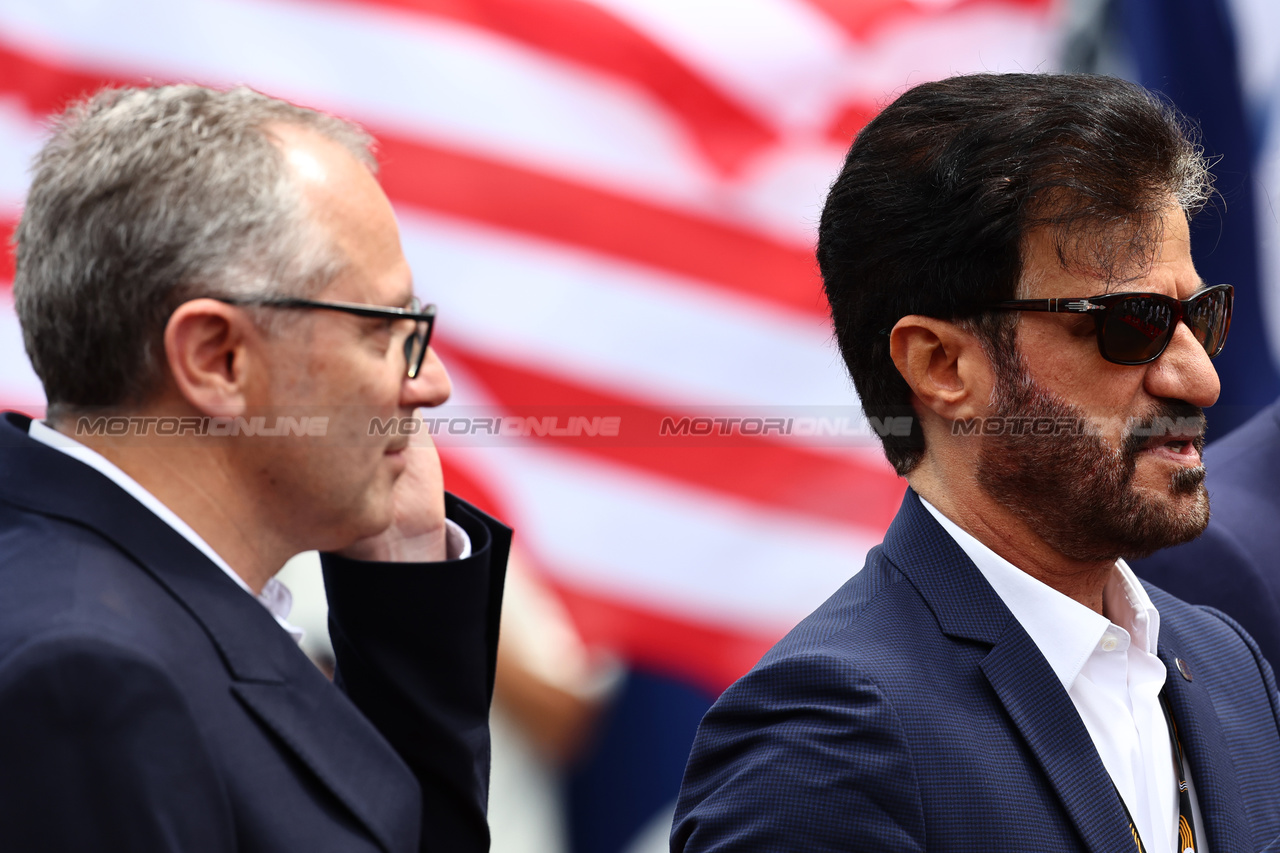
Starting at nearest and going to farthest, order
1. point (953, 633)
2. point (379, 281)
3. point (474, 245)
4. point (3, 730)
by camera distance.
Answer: point (3, 730) < point (379, 281) < point (953, 633) < point (474, 245)

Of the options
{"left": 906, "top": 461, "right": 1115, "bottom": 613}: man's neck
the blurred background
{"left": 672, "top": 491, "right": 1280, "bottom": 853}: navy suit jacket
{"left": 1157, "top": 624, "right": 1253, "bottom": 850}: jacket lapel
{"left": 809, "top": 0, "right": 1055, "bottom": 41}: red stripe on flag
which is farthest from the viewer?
{"left": 809, "top": 0, "right": 1055, "bottom": 41}: red stripe on flag

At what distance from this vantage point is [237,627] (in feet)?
4.76

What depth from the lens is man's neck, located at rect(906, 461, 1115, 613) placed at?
1863 mm

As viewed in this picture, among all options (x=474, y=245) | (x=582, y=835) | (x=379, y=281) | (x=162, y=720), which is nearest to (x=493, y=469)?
(x=474, y=245)

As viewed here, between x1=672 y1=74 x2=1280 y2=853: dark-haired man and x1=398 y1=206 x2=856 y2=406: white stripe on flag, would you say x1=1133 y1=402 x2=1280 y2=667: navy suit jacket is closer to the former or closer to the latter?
x1=672 y1=74 x2=1280 y2=853: dark-haired man

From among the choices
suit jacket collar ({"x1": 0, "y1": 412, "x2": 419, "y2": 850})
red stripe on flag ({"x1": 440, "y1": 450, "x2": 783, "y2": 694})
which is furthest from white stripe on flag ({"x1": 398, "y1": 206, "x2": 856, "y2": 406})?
suit jacket collar ({"x1": 0, "y1": 412, "x2": 419, "y2": 850})

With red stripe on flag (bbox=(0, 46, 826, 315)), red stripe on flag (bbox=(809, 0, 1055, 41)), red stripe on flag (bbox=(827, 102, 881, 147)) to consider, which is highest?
red stripe on flag (bbox=(809, 0, 1055, 41))

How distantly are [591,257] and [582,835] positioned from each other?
195 cm

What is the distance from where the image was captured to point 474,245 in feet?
13.5

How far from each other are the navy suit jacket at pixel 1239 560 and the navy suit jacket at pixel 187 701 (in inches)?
61.4

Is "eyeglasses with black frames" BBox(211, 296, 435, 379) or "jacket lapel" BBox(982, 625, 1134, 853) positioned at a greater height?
"eyeglasses with black frames" BBox(211, 296, 435, 379)

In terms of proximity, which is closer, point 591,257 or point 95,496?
point 95,496

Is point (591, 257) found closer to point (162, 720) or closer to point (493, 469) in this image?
point (493, 469)

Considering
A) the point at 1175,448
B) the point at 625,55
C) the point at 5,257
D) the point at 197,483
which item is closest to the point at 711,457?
the point at 625,55
